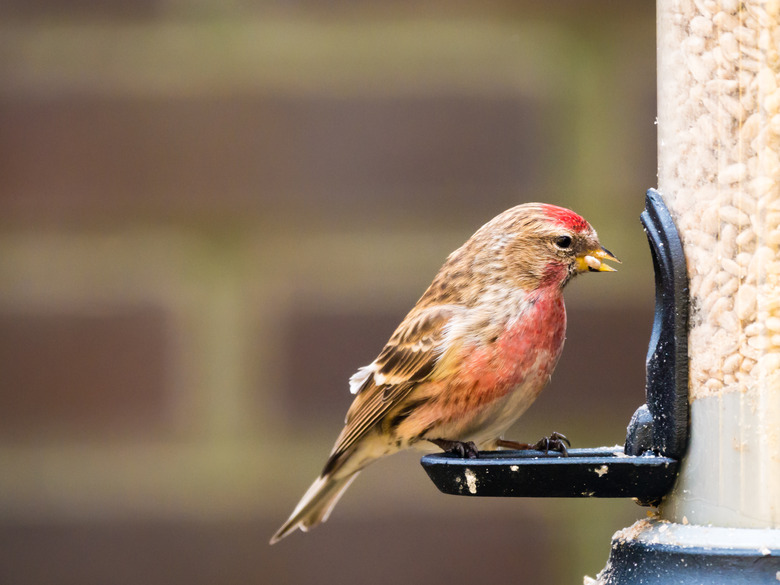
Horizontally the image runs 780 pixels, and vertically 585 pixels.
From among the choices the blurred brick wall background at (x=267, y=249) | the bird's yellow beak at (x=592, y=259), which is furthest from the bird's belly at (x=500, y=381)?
the blurred brick wall background at (x=267, y=249)

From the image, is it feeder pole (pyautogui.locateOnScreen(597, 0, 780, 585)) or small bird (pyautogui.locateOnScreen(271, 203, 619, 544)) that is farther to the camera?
small bird (pyautogui.locateOnScreen(271, 203, 619, 544))

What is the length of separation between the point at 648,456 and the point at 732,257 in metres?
0.31

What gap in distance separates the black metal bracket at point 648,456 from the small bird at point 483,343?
0.99 feet

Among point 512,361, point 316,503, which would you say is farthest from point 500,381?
point 316,503

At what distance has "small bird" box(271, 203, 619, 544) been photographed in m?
2.44

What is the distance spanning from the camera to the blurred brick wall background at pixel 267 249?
344 centimetres

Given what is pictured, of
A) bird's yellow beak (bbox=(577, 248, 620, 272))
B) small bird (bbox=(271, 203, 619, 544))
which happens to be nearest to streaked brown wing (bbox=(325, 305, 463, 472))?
small bird (bbox=(271, 203, 619, 544))

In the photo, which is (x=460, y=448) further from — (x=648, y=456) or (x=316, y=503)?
(x=316, y=503)

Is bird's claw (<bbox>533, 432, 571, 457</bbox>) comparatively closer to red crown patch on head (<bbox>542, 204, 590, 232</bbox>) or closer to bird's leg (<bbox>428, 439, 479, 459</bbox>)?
bird's leg (<bbox>428, 439, 479, 459</bbox>)

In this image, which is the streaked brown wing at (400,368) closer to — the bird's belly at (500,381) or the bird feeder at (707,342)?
the bird's belly at (500,381)

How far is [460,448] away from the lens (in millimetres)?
2307

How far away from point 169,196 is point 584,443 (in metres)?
1.18

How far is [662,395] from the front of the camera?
2047 millimetres

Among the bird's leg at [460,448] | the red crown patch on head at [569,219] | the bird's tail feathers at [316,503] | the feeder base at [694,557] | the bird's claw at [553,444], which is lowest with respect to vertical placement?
the bird's tail feathers at [316,503]
